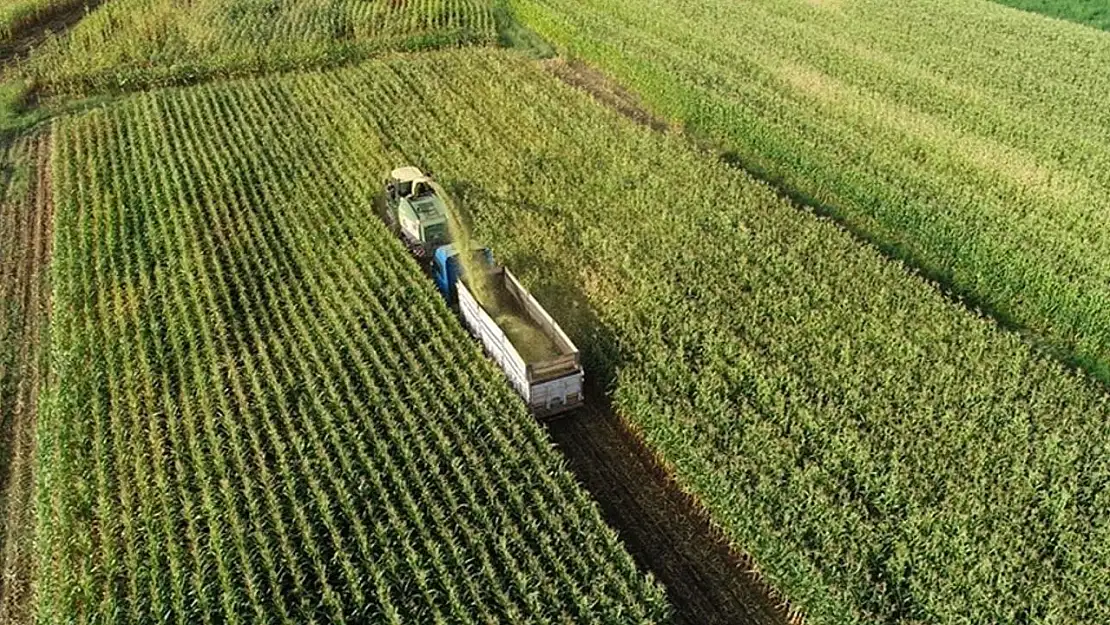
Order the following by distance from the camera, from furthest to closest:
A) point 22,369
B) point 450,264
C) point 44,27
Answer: point 44,27 → point 450,264 → point 22,369

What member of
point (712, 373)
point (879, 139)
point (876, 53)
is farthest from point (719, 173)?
point (876, 53)

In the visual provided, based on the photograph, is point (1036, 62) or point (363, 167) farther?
point (1036, 62)

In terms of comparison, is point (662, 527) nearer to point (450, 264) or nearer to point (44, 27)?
point (450, 264)

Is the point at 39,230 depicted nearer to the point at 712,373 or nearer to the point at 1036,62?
the point at 712,373

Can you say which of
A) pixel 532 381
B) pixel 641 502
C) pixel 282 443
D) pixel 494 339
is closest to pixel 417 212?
pixel 494 339

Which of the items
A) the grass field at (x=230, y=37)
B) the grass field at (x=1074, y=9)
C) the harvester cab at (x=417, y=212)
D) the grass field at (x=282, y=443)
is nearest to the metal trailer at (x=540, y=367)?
the grass field at (x=282, y=443)

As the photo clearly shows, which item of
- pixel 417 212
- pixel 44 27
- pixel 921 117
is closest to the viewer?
pixel 417 212

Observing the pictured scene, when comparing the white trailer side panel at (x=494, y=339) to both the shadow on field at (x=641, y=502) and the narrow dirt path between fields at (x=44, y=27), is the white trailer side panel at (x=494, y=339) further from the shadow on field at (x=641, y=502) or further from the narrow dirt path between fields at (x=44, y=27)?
the narrow dirt path between fields at (x=44, y=27)
